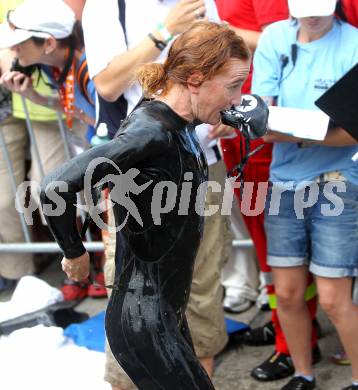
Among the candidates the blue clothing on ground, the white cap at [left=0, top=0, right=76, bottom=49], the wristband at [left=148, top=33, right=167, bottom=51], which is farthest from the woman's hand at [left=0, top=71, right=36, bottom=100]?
the blue clothing on ground

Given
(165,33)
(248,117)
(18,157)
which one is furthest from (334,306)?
(18,157)

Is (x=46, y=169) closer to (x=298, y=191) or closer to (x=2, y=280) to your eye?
(x=2, y=280)

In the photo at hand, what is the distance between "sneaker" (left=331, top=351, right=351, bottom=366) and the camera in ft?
13.5

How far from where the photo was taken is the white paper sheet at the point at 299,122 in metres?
→ 3.42

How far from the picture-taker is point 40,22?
159 inches

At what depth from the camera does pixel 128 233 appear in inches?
105

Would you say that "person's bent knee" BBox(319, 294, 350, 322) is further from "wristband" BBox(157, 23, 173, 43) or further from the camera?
"wristband" BBox(157, 23, 173, 43)

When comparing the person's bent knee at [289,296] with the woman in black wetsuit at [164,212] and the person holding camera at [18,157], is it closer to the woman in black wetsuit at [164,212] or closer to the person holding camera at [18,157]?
the woman in black wetsuit at [164,212]

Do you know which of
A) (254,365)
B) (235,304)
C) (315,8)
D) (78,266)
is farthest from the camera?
(235,304)

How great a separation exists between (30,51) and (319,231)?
1709 mm

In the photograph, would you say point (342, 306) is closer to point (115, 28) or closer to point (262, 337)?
point (262, 337)

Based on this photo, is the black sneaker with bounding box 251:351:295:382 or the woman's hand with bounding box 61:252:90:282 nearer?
the woman's hand with bounding box 61:252:90:282

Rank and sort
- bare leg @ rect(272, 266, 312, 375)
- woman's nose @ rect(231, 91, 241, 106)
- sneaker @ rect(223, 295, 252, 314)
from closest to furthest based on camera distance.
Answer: woman's nose @ rect(231, 91, 241, 106), bare leg @ rect(272, 266, 312, 375), sneaker @ rect(223, 295, 252, 314)

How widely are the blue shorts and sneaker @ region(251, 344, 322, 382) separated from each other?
64 centimetres
